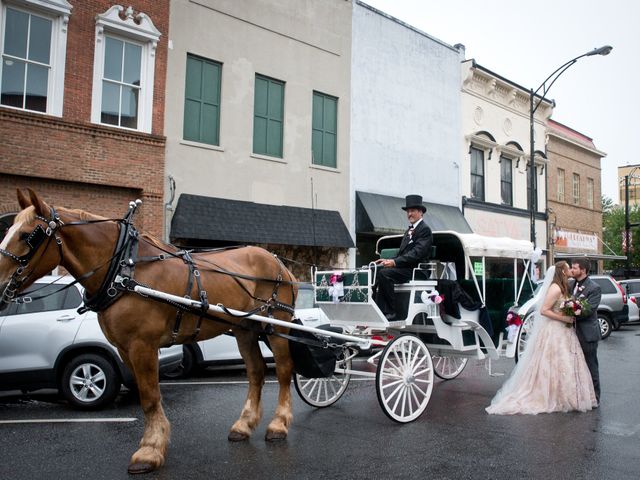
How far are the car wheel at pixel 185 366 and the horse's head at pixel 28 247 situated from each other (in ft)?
16.3

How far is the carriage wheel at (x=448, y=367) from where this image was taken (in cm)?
956

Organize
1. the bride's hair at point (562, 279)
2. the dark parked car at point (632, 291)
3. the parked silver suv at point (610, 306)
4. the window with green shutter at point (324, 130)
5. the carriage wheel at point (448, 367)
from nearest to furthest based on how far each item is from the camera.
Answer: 1. the bride's hair at point (562, 279)
2. the carriage wheel at point (448, 367)
3. the parked silver suv at point (610, 306)
4. the window with green shutter at point (324, 130)
5. the dark parked car at point (632, 291)

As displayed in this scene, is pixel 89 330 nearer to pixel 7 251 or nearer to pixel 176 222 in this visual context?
pixel 7 251

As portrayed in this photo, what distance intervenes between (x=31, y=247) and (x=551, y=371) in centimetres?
605

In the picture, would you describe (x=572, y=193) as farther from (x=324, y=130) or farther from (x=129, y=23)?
(x=129, y=23)

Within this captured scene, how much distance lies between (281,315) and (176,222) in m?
8.50

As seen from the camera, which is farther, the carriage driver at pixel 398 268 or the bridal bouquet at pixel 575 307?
the bridal bouquet at pixel 575 307

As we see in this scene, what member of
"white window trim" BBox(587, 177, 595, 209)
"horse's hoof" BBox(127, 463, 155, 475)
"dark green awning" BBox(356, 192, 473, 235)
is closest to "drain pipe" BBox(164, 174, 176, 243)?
"dark green awning" BBox(356, 192, 473, 235)

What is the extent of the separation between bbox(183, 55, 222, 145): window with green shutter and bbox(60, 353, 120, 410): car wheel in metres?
8.83

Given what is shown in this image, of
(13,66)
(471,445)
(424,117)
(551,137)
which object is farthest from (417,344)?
(551,137)

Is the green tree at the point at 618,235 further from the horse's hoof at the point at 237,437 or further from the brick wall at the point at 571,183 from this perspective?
the horse's hoof at the point at 237,437

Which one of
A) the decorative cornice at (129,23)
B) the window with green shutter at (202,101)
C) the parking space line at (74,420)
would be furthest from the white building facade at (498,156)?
the parking space line at (74,420)

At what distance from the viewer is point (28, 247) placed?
477cm

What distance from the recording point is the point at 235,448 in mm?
5613
